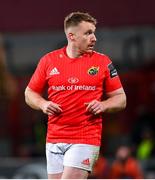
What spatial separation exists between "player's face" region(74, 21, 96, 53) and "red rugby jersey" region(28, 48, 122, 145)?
0.08m

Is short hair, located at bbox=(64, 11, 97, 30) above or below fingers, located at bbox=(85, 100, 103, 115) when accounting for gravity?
above

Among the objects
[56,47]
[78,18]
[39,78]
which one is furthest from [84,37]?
[56,47]

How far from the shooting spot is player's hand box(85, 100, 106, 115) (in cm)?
782

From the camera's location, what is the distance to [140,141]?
63.5ft

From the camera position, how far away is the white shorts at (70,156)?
7902 mm

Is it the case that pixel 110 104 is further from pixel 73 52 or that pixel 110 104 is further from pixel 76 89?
pixel 73 52

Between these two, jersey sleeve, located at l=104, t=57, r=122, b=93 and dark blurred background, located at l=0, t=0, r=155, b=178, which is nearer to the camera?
jersey sleeve, located at l=104, t=57, r=122, b=93

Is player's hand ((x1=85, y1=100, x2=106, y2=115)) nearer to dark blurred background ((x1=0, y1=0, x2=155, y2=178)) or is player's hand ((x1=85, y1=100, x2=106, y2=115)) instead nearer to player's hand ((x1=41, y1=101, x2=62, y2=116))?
player's hand ((x1=41, y1=101, x2=62, y2=116))

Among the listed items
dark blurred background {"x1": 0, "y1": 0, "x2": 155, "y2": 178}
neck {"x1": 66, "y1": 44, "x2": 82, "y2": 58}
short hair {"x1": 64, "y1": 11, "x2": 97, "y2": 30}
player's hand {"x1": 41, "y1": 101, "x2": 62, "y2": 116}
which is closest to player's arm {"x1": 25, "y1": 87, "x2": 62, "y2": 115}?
player's hand {"x1": 41, "y1": 101, "x2": 62, "y2": 116}

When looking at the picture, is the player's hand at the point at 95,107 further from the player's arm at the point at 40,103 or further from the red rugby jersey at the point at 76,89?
the player's arm at the point at 40,103

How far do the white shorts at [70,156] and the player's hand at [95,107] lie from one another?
13.1 inches

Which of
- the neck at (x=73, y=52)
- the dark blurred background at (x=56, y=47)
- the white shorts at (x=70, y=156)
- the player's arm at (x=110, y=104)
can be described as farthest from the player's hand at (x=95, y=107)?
the dark blurred background at (x=56, y=47)

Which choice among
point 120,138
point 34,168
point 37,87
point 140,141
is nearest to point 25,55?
point 120,138

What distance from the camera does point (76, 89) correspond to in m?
7.96
